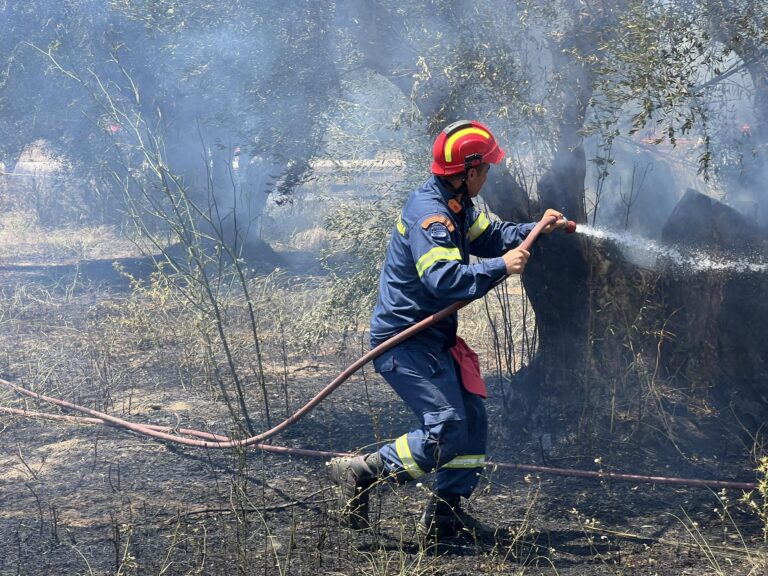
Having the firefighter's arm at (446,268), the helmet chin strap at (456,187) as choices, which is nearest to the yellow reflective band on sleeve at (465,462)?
the firefighter's arm at (446,268)

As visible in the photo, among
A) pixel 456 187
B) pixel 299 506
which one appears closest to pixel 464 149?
pixel 456 187

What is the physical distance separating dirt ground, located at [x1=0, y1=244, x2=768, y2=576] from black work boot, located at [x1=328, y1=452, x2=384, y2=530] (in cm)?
8

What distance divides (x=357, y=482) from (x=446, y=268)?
1.13m

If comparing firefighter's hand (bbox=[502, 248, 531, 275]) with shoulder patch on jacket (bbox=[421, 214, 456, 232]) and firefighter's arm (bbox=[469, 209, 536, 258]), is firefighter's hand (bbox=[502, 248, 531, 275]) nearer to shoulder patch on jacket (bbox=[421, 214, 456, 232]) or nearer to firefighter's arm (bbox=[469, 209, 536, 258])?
shoulder patch on jacket (bbox=[421, 214, 456, 232])

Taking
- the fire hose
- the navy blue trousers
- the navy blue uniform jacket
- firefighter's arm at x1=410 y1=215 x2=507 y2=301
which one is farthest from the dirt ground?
firefighter's arm at x1=410 y1=215 x2=507 y2=301

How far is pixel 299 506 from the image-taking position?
423 cm

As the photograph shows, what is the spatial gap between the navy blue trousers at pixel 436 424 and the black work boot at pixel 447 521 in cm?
5

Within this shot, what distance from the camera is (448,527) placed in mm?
3832

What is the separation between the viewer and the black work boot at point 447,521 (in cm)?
377

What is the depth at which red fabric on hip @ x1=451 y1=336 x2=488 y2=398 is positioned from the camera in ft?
12.7

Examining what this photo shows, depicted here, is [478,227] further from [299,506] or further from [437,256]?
[299,506]

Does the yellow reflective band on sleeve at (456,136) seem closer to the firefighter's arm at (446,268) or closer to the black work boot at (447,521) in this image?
the firefighter's arm at (446,268)

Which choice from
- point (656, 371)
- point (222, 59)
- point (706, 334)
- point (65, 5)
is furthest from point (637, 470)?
point (65, 5)

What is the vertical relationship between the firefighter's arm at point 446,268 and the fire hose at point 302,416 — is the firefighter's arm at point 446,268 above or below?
above
